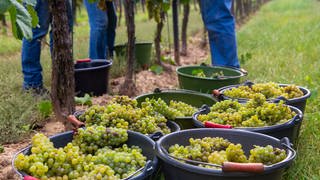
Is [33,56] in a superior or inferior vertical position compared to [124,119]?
superior

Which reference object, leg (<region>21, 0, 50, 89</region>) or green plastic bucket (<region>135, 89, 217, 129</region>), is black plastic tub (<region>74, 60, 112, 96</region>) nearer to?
leg (<region>21, 0, 50, 89</region>)

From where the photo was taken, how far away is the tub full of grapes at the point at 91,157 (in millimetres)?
1505

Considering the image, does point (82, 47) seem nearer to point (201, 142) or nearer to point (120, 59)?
point (120, 59)

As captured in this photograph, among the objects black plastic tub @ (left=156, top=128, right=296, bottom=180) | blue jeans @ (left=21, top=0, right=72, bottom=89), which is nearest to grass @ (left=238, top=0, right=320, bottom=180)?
black plastic tub @ (left=156, top=128, right=296, bottom=180)

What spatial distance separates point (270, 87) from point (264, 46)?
425 centimetres

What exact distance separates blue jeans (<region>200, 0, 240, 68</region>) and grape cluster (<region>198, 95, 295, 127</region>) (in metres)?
1.60

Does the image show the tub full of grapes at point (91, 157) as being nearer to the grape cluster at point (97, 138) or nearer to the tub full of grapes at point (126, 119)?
the grape cluster at point (97, 138)

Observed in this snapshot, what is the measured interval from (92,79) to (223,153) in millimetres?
2032

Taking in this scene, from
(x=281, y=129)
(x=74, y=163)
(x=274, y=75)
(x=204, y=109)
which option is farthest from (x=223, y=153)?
(x=274, y=75)

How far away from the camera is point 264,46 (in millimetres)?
6625

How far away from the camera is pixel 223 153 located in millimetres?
1611

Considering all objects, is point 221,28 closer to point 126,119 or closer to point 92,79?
point 92,79

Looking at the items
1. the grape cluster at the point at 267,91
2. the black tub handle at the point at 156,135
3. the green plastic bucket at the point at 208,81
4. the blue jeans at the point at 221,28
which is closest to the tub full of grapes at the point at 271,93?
the grape cluster at the point at 267,91

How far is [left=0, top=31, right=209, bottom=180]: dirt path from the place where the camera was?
223 centimetres
